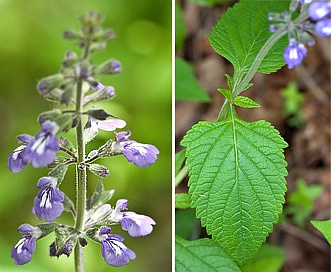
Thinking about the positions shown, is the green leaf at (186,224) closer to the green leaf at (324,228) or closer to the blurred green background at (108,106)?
the blurred green background at (108,106)

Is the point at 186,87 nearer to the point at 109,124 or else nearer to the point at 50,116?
the point at 109,124

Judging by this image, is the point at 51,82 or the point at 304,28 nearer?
the point at 51,82

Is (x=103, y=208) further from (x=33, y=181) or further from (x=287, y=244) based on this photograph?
(x=287, y=244)

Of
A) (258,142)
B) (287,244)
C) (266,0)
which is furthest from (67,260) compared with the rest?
(287,244)

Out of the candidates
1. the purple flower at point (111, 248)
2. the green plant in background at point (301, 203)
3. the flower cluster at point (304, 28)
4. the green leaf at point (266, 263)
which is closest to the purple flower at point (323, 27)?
the flower cluster at point (304, 28)

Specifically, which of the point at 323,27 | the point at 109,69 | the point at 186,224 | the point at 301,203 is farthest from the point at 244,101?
the point at 301,203

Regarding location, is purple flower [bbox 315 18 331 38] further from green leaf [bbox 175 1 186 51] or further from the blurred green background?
green leaf [bbox 175 1 186 51]

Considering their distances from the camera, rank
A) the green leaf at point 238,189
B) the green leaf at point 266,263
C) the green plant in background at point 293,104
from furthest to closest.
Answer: the green plant in background at point 293,104 → the green leaf at point 266,263 → the green leaf at point 238,189
